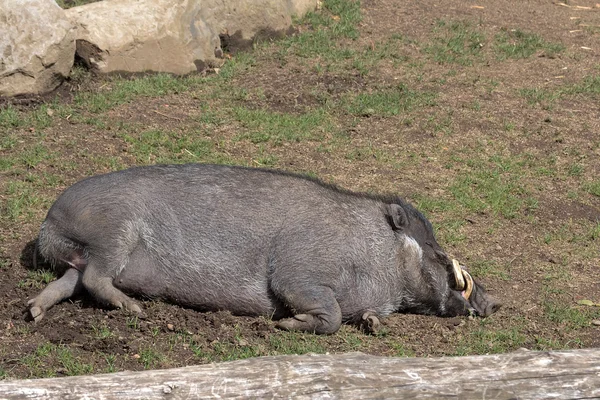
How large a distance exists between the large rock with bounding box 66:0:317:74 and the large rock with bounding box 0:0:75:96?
30cm

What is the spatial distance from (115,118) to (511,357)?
5803 mm

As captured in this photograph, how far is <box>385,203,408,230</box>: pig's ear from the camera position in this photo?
19.5 ft

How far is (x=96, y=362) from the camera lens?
4855mm

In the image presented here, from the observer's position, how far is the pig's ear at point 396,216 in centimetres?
596

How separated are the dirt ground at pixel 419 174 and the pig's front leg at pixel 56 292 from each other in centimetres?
7

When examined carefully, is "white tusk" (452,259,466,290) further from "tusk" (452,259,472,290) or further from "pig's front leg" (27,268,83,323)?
"pig's front leg" (27,268,83,323)

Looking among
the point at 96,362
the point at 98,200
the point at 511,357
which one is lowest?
the point at 96,362

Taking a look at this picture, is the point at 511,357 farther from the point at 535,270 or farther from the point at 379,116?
the point at 379,116

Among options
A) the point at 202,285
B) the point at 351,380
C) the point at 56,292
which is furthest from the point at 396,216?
the point at 351,380

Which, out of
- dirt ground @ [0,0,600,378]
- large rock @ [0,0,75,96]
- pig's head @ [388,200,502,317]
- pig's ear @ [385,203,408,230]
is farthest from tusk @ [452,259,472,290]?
large rock @ [0,0,75,96]

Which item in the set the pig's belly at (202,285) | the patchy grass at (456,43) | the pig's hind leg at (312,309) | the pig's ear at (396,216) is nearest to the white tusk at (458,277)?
the pig's ear at (396,216)

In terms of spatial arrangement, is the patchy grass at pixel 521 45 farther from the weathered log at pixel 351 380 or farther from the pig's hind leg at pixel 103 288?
the weathered log at pixel 351 380

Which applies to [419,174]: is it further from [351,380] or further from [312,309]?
[351,380]

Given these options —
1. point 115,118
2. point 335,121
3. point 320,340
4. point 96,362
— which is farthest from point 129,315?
point 335,121
